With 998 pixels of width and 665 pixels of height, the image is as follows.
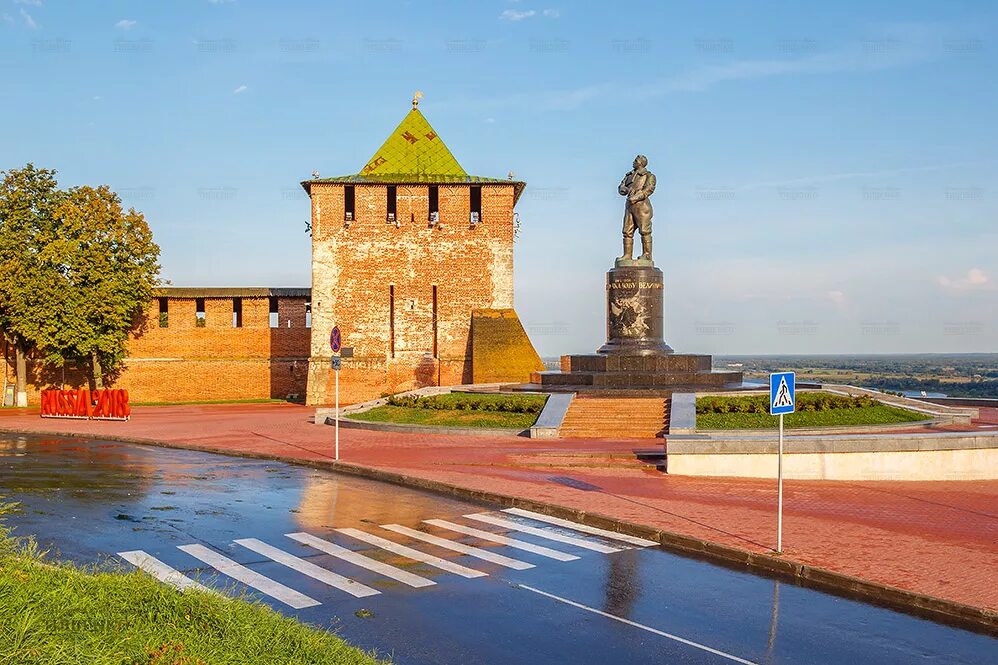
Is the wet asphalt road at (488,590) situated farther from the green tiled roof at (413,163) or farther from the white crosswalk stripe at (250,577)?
the green tiled roof at (413,163)

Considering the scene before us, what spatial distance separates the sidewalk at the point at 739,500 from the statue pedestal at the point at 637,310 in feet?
20.1

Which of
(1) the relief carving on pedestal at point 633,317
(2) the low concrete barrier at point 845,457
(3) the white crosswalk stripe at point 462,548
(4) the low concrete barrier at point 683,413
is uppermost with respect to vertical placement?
(1) the relief carving on pedestal at point 633,317

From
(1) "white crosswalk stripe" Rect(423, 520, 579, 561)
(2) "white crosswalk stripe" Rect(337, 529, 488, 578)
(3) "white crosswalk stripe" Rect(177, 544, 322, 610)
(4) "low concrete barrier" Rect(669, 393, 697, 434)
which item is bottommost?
(1) "white crosswalk stripe" Rect(423, 520, 579, 561)

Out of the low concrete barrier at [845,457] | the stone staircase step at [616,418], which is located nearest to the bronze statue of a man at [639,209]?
the stone staircase step at [616,418]

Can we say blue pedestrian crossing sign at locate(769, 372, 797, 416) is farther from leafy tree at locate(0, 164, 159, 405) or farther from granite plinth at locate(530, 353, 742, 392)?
leafy tree at locate(0, 164, 159, 405)

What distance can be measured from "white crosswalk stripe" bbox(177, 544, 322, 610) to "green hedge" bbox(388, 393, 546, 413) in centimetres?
1363

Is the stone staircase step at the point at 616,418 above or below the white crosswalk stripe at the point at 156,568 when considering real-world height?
above

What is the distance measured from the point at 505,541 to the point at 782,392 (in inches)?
146

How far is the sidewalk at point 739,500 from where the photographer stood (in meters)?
9.30

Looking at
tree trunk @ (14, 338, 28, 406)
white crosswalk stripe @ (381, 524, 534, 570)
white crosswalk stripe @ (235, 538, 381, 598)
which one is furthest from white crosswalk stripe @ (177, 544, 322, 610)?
tree trunk @ (14, 338, 28, 406)

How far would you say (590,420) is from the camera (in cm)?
2122

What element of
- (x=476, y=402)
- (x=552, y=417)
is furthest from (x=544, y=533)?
(x=476, y=402)

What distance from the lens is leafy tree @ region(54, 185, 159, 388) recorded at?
35.6 m

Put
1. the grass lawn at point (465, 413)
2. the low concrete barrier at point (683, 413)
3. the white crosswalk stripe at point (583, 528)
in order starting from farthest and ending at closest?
1. the grass lawn at point (465, 413)
2. the low concrete barrier at point (683, 413)
3. the white crosswalk stripe at point (583, 528)
